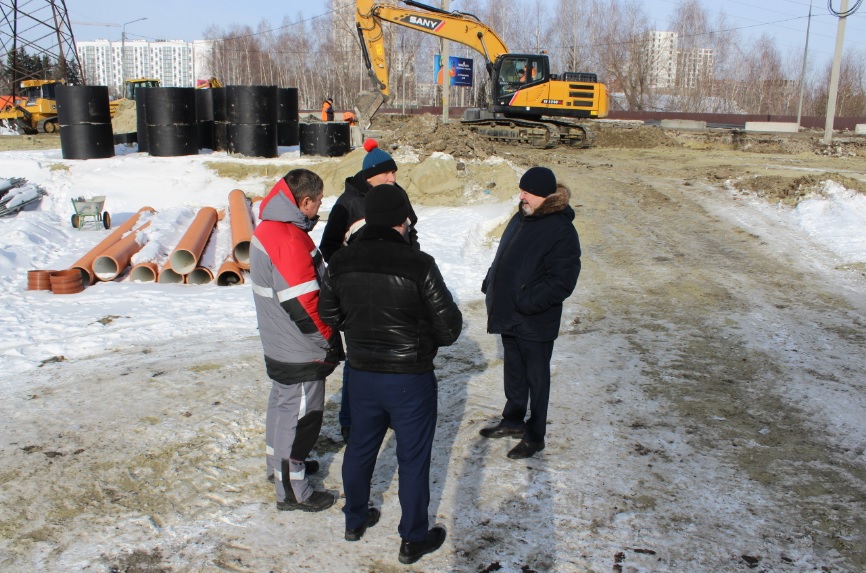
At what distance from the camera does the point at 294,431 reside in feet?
12.3

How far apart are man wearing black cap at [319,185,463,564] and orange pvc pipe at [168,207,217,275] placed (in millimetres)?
6269

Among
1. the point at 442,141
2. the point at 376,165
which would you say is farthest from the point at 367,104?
the point at 376,165

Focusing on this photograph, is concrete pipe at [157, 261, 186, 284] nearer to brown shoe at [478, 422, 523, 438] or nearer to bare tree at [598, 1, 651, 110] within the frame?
brown shoe at [478, 422, 523, 438]

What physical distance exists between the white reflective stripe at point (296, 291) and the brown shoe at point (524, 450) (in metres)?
1.65

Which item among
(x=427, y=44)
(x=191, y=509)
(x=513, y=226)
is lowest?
(x=191, y=509)

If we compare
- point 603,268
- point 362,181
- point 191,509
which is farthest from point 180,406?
point 603,268

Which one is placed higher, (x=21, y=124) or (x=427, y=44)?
(x=427, y=44)

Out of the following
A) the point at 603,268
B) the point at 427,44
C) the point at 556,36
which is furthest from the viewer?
the point at 427,44

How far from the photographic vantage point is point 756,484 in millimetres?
4027

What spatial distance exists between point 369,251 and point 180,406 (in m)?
2.73

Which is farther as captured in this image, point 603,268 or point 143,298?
point 603,268

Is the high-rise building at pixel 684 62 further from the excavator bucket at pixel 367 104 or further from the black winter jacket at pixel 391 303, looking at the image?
the black winter jacket at pixel 391 303

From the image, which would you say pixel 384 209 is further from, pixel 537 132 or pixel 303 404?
pixel 537 132

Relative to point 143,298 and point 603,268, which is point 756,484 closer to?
point 603,268
